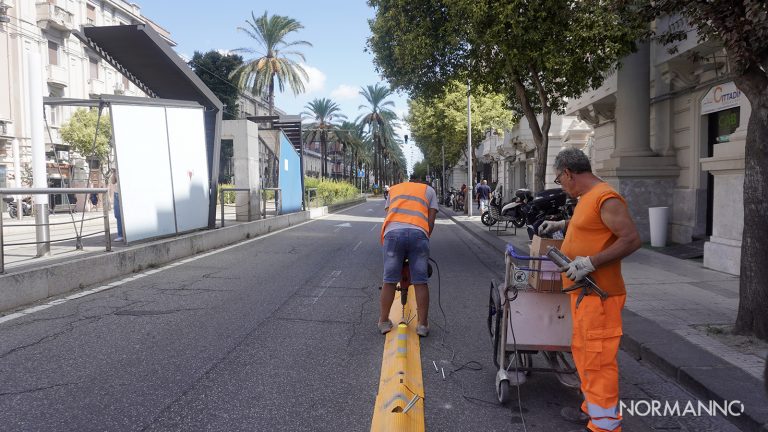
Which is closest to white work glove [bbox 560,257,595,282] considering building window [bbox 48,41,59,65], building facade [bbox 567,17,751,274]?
building facade [bbox 567,17,751,274]

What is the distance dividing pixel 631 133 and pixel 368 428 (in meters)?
12.4

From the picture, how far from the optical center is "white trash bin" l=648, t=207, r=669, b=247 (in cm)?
1268

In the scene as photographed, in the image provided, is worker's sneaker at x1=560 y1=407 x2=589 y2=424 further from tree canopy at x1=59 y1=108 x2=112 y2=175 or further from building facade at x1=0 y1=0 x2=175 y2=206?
tree canopy at x1=59 y1=108 x2=112 y2=175

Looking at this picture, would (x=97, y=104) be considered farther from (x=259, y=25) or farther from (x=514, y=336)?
(x=259, y=25)

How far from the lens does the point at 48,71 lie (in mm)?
37969

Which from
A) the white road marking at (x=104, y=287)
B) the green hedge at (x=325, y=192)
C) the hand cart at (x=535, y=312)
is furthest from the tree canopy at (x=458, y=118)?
the hand cart at (x=535, y=312)

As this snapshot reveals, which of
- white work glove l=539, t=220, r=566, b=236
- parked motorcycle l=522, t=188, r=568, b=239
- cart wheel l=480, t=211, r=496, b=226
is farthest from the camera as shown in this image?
cart wheel l=480, t=211, r=496, b=226

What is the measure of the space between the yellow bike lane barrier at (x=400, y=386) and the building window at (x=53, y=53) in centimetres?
4170

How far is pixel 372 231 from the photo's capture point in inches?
739

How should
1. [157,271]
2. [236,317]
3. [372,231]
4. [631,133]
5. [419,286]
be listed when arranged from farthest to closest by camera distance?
[372,231], [631,133], [157,271], [236,317], [419,286]

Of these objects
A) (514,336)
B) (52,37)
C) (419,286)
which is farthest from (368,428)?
(52,37)

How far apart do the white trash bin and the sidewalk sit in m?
3.69

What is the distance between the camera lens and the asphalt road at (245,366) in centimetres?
368

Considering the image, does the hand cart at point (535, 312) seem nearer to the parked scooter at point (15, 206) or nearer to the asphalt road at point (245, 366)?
the asphalt road at point (245, 366)
